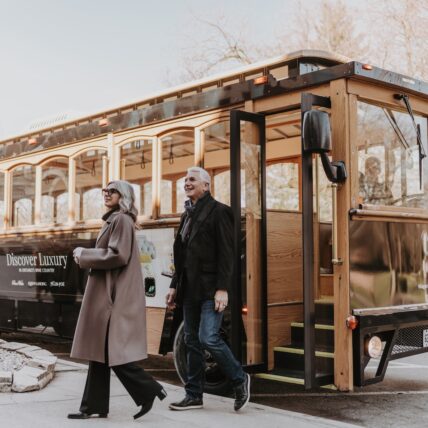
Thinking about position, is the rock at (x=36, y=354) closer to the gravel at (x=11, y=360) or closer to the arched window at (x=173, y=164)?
the gravel at (x=11, y=360)

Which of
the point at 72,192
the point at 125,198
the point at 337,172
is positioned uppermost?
the point at 72,192

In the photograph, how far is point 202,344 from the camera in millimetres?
5270

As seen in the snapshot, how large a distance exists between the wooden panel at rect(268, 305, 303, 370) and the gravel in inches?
93.7

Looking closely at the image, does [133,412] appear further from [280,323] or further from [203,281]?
[280,323]

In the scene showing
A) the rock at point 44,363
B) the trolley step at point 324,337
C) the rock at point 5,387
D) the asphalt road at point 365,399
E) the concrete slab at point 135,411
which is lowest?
the asphalt road at point 365,399

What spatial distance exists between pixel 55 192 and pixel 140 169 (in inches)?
63.6

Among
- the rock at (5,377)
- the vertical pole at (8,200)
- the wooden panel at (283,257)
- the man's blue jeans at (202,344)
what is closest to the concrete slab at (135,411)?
the rock at (5,377)

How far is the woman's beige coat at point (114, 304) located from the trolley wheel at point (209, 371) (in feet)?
4.22

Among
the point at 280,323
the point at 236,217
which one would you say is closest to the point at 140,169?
the point at 236,217

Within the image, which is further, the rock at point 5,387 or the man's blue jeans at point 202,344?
the rock at point 5,387

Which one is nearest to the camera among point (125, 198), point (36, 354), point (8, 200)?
point (125, 198)

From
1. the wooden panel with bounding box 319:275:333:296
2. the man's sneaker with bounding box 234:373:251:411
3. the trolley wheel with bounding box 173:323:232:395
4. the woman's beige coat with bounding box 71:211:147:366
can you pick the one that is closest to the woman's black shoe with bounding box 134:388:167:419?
the woman's beige coat with bounding box 71:211:147:366

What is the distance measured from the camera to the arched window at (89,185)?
7.98 meters

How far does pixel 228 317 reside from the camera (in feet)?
20.3
